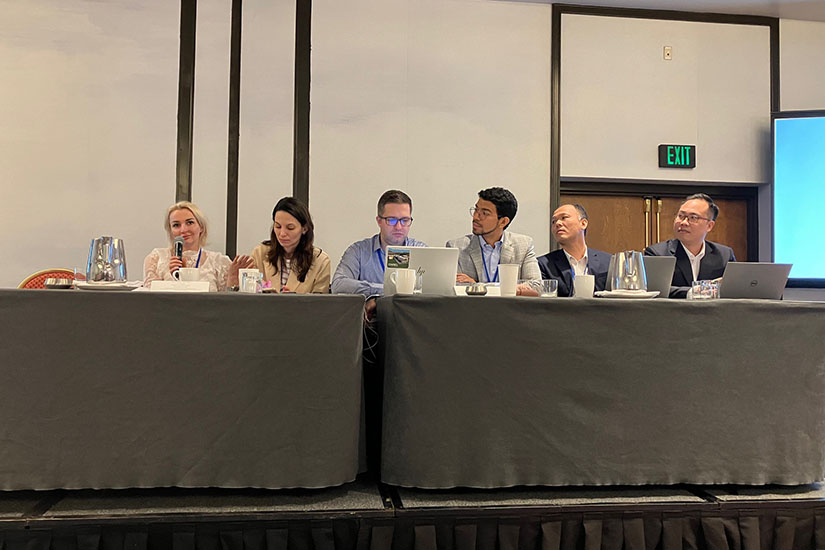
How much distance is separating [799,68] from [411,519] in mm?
4743

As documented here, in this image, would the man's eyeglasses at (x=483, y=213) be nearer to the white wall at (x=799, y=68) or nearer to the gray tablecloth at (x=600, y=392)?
the gray tablecloth at (x=600, y=392)

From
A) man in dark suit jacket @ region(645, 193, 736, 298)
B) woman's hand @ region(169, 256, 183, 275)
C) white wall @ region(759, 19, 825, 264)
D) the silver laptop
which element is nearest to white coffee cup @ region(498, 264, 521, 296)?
the silver laptop

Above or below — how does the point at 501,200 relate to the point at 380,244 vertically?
above

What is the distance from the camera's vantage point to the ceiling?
15.3 feet

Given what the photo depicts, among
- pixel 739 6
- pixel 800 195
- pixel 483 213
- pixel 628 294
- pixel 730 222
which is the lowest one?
pixel 628 294

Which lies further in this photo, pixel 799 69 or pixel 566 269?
pixel 799 69

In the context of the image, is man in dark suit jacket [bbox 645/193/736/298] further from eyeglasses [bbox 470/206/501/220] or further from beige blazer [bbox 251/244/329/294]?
beige blazer [bbox 251/244/329/294]

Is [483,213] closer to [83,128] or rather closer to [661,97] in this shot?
[661,97]

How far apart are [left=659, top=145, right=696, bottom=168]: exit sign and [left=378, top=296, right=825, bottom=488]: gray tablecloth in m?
2.88

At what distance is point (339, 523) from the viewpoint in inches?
72.2

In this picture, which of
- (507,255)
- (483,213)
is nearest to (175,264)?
(483,213)

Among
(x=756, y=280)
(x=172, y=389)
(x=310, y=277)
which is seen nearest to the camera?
(x=172, y=389)

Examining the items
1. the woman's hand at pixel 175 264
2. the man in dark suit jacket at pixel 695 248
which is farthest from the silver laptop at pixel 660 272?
the woman's hand at pixel 175 264

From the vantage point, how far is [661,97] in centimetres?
479
